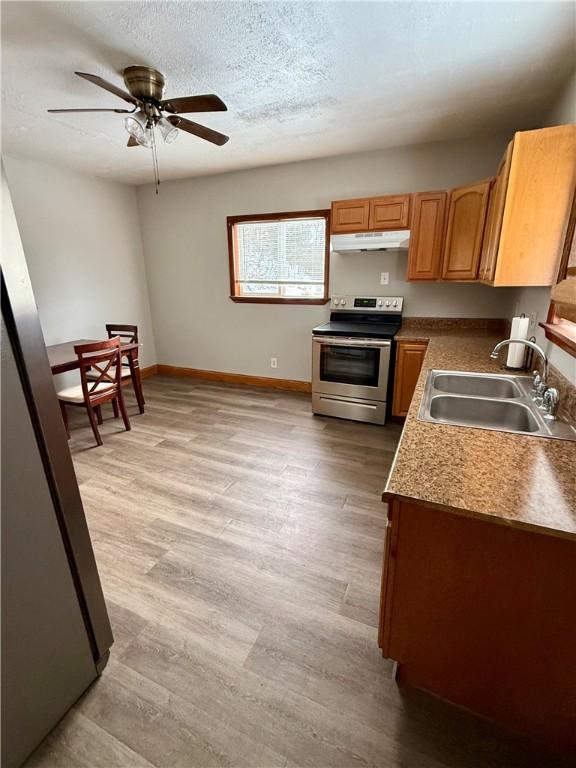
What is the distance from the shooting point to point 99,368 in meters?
2.99

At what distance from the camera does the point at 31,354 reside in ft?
3.09

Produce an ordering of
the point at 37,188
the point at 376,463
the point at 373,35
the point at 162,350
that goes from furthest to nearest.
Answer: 1. the point at 162,350
2. the point at 37,188
3. the point at 376,463
4. the point at 373,35

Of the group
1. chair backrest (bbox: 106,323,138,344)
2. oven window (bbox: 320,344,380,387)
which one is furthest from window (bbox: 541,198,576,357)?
chair backrest (bbox: 106,323,138,344)

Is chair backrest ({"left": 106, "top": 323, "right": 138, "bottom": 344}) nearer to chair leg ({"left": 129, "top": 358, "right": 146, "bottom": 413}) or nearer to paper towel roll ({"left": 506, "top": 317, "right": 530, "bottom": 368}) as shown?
chair leg ({"left": 129, "top": 358, "right": 146, "bottom": 413})

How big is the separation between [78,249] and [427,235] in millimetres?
3867

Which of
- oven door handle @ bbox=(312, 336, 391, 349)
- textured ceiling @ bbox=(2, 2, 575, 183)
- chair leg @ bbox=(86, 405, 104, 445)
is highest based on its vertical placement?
textured ceiling @ bbox=(2, 2, 575, 183)

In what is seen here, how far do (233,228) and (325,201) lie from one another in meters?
1.22

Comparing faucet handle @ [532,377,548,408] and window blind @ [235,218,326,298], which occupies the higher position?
window blind @ [235,218,326,298]

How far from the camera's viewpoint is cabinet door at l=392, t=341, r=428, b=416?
3094 mm

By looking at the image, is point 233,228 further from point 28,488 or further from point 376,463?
point 28,488

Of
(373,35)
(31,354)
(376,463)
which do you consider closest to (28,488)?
(31,354)

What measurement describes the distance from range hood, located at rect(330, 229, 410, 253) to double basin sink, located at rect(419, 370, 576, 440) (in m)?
1.62

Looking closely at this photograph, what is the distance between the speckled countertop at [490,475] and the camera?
0.90 meters

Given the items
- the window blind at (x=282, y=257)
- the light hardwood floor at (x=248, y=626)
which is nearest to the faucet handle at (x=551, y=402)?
the light hardwood floor at (x=248, y=626)
